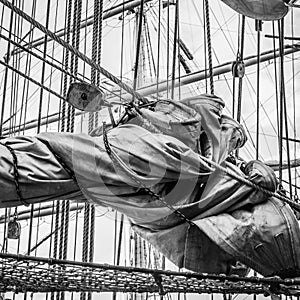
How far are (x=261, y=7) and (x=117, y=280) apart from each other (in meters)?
1.31

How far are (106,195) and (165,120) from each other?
27 centimetres

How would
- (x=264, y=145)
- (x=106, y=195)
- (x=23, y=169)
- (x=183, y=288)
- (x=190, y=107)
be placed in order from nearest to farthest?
(x=23, y=169) → (x=106, y=195) → (x=183, y=288) → (x=190, y=107) → (x=264, y=145)

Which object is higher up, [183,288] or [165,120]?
[165,120]

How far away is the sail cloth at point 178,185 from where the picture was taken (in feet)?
4.79

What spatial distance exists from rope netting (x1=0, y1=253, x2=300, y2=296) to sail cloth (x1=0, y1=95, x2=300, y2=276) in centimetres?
7

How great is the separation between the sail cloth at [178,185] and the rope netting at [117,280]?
0.22ft

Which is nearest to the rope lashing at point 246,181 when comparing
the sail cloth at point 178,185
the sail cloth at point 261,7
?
the sail cloth at point 178,185

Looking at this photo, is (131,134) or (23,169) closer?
(23,169)

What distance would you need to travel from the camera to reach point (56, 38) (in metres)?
1.72

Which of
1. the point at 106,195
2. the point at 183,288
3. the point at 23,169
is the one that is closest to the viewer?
the point at 23,169

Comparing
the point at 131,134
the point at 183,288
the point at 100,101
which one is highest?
the point at 100,101

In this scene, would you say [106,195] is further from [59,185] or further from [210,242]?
[210,242]

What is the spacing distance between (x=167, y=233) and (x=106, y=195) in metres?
0.25

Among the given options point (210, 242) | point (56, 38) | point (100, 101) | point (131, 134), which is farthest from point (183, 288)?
point (56, 38)
